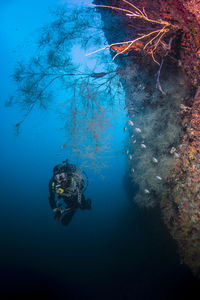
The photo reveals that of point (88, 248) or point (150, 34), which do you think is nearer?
point (150, 34)

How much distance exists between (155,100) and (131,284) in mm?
7817

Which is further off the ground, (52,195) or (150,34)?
(150,34)

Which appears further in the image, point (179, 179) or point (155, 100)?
point (155, 100)

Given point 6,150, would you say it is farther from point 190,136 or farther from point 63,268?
point 190,136

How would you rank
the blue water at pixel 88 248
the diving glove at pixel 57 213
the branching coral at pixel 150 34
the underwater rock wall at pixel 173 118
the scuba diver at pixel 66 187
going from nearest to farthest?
the branching coral at pixel 150 34 → the underwater rock wall at pixel 173 118 → the diving glove at pixel 57 213 → the scuba diver at pixel 66 187 → the blue water at pixel 88 248

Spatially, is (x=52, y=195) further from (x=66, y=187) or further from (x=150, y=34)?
(x=150, y=34)

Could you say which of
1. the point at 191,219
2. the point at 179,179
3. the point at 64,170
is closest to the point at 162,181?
the point at 179,179

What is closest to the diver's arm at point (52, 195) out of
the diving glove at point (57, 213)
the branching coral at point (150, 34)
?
the diving glove at point (57, 213)

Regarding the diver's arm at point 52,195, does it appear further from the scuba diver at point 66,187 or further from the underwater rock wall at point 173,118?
the underwater rock wall at point 173,118

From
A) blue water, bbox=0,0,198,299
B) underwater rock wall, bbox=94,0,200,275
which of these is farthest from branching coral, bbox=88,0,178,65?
blue water, bbox=0,0,198,299

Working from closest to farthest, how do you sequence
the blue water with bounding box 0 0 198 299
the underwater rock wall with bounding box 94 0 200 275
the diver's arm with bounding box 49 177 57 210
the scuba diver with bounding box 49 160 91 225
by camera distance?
the underwater rock wall with bounding box 94 0 200 275, the diver's arm with bounding box 49 177 57 210, the scuba diver with bounding box 49 160 91 225, the blue water with bounding box 0 0 198 299

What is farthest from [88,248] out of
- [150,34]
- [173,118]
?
[150,34]

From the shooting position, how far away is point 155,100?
4207 mm

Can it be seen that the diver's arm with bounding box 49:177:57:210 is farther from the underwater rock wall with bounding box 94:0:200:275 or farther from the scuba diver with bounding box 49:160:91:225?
the underwater rock wall with bounding box 94:0:200:275
